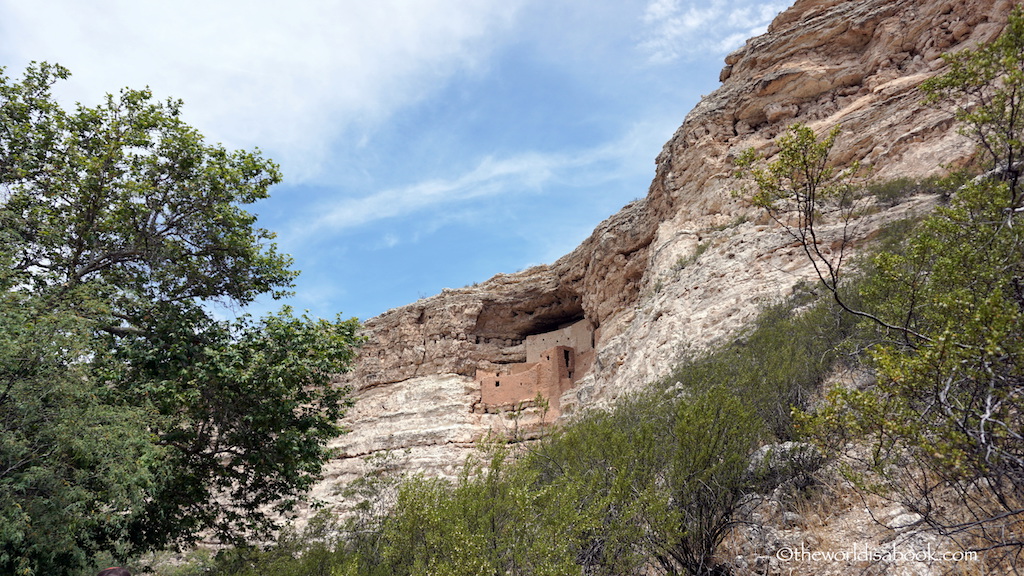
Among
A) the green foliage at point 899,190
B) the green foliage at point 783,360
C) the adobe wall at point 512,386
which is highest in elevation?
the green foliage at point 899,190

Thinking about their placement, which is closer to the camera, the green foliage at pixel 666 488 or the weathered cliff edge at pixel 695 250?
the green foliage at pixel 666 488

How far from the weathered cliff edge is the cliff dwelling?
0.70 meters

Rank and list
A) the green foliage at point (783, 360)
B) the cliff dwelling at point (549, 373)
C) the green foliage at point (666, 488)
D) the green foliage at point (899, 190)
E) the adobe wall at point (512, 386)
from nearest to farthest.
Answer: the green foliage at point (666, 488) → the green foliage at point (783, 360) → the green foliage at point (899, 190) → the cliff dwelling at point (549, 373) → the adobe wall at point (512, 386)

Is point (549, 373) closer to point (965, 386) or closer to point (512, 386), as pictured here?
point (512, 386)

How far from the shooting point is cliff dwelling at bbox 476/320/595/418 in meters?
21.5

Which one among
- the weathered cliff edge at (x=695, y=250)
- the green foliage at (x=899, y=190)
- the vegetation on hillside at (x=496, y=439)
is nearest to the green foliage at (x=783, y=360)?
the vegetation on hillside at (x=496, y=439)

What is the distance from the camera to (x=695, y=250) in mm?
16203

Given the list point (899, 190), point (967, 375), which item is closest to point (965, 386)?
point (967, 375)

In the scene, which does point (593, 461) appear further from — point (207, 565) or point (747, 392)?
point (207, 565)

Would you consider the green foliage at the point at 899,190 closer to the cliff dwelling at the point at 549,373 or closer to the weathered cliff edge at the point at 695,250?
the weathered cliff edge at the point at 695,250

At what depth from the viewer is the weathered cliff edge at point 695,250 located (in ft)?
43.7

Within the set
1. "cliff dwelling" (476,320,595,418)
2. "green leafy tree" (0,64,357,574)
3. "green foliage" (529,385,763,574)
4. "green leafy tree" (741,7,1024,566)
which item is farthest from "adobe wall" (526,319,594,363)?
"green leafy tree" (741,7,1024,566)

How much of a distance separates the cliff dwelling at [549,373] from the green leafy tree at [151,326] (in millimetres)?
12225

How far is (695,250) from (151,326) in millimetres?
12212
